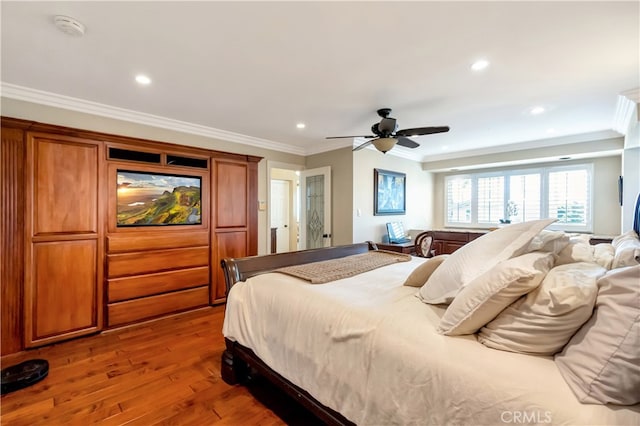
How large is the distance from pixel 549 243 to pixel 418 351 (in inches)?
38.3

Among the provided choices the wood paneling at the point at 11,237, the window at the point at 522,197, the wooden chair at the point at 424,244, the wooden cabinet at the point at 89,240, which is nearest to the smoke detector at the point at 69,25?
the wooden cabinet at the point at 89,240

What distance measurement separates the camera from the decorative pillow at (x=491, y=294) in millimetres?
1066

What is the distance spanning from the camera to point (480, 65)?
221 centimetres

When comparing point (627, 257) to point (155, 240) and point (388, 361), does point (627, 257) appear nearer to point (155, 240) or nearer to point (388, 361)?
point (388, 361)

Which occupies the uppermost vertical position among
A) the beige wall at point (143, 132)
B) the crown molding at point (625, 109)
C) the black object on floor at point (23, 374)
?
the crown molding at point (625, 109)

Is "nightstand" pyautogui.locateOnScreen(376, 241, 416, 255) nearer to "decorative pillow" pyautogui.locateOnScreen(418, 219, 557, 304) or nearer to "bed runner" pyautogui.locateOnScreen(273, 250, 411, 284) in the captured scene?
"bed runner" pyautogui.locateOnScreen(273, 250, 411, 284)

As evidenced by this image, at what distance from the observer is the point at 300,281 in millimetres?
1958

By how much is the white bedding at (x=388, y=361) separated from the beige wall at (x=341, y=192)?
99.8 inches

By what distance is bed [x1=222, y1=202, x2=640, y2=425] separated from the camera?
0.88 meters

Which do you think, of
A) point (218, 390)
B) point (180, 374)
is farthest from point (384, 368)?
point (180, 374)

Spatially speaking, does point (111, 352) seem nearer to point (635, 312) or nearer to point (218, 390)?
point (218, 390)

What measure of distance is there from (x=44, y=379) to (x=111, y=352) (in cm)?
48

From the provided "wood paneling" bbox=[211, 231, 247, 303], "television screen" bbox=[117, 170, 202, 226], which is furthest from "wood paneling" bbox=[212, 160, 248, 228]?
"television screen" bbox=[117, 170, 202, 226]

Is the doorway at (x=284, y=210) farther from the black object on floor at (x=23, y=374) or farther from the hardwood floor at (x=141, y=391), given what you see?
the black object on floor at (x=23, y=374)
